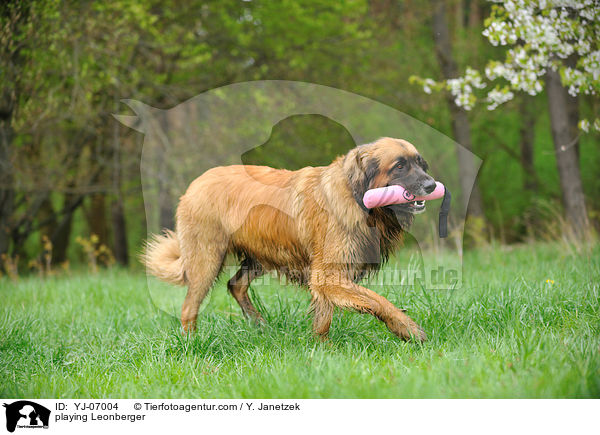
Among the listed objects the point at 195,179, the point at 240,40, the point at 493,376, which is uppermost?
the point at 240,40

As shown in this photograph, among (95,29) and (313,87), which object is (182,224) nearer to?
(313,87)

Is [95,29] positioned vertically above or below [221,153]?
above

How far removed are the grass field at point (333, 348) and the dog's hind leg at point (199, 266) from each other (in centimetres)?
17

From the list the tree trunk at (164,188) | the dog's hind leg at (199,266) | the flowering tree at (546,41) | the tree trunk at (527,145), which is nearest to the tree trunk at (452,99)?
the tree trunk at (527,145)

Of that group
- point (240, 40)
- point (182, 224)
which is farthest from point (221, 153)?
point (240, 40)

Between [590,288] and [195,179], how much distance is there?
11.0ft

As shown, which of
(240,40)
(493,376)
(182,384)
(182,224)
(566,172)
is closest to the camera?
(493,376)

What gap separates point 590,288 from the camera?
4.30 metres

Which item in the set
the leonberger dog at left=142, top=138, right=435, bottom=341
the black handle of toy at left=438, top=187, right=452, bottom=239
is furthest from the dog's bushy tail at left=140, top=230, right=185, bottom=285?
the black handle of toy at left=438, top=187, right=452, bottom=239

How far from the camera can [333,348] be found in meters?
3.72

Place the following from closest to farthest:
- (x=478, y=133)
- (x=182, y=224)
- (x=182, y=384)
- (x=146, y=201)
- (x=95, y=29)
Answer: (x=182, y=384) → (x=182, y=224) → (x=146, y=201) → (x=95, y=29) → (x=478, y=133)

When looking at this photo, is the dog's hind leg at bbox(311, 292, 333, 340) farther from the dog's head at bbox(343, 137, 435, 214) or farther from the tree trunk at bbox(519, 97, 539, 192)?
the tree trunk at bbox(519, 97, 539, 192)

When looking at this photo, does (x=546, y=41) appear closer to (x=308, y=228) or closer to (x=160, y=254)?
(x=308, y=228)
